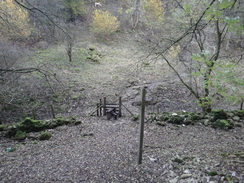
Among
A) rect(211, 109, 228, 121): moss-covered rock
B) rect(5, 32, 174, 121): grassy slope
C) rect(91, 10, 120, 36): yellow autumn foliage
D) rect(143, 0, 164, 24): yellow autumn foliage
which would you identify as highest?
rect(91, 10, 120, 36): yellow autumn foliage

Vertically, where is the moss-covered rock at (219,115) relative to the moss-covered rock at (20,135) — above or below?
above

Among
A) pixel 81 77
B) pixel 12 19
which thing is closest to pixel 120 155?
pixel 12 19

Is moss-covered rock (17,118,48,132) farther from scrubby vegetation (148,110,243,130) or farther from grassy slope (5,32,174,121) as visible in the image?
scrubby vegetation (148,110,243,130)

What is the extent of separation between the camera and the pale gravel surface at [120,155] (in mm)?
3453

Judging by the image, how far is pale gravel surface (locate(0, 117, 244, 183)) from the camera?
11.3 feet

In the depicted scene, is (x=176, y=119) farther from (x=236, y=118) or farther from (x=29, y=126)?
(x=29, y=126)

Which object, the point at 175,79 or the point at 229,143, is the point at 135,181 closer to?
the point at 229,143

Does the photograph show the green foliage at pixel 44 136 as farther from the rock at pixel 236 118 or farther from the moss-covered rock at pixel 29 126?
the rock at pixel 236 118

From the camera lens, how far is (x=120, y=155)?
4695mm

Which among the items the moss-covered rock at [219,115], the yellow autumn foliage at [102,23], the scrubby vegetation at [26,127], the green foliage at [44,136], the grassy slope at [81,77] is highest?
the yellow autumn foliage at [102,23]

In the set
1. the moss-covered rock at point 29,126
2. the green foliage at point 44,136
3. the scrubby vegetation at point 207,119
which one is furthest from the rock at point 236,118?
the moss-covered rock at point 29,126

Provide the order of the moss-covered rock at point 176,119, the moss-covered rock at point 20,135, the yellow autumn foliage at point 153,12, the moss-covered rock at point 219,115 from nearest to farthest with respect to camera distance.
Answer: the moss-covered rock at point 20,135, the moss-covered rock at point 219,115, the moss-covered rock at point 176,119, the yellow autumn foliage at point 153,12

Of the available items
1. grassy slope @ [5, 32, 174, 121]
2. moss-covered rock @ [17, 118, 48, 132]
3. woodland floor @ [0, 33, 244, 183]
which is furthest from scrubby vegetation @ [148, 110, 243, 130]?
moss-covered rock @ [17, 118, 48, 132]

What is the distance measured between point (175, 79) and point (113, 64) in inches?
287
